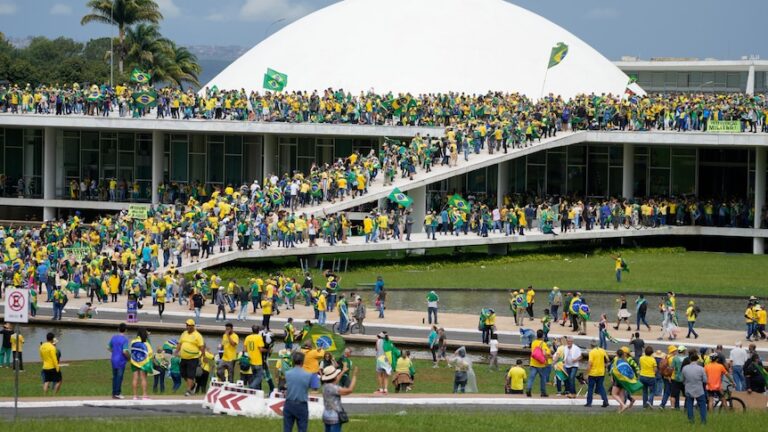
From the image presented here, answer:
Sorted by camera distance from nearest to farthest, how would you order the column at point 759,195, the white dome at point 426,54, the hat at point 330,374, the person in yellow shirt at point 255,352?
the hat at point 330,374, the person in yellow shirt at point 255,352, the column at point 759,195, the white dome at point 426,54

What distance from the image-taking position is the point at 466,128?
54.1m

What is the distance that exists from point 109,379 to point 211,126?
3197 cm

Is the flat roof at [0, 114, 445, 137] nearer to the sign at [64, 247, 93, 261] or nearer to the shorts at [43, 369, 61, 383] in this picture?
the sign at [64, 247, 93, 261]

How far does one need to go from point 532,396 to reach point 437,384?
3.05 meters

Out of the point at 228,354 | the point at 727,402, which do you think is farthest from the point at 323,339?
the point at 727,402

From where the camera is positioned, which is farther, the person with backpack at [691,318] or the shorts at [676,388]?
the person with backpack at [691,318]

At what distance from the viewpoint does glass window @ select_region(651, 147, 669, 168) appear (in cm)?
5941

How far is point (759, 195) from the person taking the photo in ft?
178

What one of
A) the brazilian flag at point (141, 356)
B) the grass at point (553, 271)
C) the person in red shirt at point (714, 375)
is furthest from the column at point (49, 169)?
the person in red shirt at point (714, 375)

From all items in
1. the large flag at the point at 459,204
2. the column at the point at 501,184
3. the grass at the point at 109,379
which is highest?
the column at the point at 501,184

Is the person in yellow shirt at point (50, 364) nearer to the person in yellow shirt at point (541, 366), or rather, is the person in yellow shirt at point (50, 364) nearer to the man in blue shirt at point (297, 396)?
the man in blue shirt at point (297, 396)

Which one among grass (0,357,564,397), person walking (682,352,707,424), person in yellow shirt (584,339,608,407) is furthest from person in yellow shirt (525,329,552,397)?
person walking (682,352,707,424)

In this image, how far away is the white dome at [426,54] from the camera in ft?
217

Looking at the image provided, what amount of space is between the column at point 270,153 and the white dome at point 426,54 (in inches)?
229
